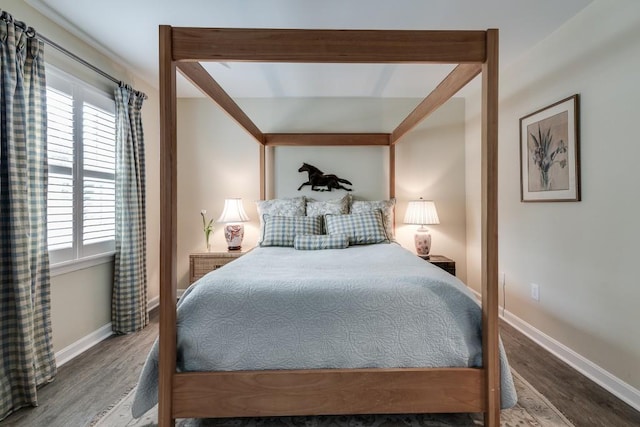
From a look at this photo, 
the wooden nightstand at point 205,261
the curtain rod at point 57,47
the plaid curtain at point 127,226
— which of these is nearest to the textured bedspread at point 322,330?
the plaid curtain at point 127,226

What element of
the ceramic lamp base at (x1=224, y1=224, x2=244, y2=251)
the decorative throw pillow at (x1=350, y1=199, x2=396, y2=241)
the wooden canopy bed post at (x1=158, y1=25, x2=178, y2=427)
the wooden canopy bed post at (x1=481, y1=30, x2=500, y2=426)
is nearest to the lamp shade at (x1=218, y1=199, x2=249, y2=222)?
the ceramic lamp base at (x1=224, y1=224, x2=244, y2=251)

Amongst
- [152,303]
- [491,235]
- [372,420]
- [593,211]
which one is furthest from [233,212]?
[593,211]

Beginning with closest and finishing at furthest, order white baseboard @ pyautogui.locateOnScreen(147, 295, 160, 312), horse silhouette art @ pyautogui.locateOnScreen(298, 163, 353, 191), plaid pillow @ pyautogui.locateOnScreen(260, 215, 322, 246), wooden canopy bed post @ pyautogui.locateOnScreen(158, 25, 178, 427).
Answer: wooden canopy bed post @ pyautogui.locateOnScreen(158, 25, 178, 427), plaid pillow @ pyautogui.locateOnScreen(260, 215, 322, 246), white baseboard @ pyautogui.locateOnScreen(147, 295, 160, 312), horse silhouette art @ pyautogui.locateOnScreen(298, 163, 353, 191)

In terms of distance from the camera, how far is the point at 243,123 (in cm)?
281

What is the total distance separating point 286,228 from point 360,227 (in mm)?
706

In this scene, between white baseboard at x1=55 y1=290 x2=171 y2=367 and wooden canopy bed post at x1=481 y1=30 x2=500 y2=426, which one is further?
white baseboard at x1=55 y1=290 x2=171 y2=367

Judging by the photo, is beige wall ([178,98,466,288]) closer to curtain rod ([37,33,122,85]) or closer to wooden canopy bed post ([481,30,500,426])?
curtain rod ([37,33,122,85])

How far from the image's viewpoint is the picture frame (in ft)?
6.97

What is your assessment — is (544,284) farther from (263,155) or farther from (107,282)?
(107,282)

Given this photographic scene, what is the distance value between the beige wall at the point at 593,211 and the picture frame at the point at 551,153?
56 mm

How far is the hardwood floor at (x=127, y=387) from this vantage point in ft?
5.31

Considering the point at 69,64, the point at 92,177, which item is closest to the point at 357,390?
the point at 92,177

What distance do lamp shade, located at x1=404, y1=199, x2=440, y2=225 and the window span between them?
9.80ft

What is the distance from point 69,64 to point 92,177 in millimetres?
853
